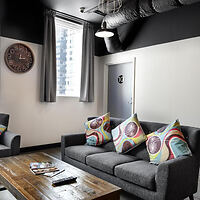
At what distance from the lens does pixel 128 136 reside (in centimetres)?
268

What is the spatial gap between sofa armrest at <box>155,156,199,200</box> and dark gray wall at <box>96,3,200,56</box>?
271 centimetres

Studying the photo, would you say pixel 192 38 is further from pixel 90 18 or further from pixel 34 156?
pixel 34 156

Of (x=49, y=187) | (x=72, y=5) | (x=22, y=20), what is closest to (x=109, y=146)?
(x=49, y=187)

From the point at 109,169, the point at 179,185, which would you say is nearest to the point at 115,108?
the point at 109,169

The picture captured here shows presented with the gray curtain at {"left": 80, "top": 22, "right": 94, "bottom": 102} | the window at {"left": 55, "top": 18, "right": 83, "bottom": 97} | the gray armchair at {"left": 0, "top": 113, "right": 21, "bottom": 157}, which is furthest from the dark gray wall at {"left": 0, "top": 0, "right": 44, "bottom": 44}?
the gray armchair at {"left": 0, "top": 113, "right": 21, "bottom": 157}

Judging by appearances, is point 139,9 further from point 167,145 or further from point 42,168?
point 42,168

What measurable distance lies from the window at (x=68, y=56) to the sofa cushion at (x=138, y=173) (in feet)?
9.81

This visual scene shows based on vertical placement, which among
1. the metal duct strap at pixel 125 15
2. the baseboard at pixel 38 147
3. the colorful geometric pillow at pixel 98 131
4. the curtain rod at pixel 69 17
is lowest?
the baseboard at pixel 38 147

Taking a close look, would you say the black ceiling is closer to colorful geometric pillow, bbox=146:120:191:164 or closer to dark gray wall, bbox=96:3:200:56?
dark gray wall, bbox=96:3:200:56

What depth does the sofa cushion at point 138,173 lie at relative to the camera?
196cm

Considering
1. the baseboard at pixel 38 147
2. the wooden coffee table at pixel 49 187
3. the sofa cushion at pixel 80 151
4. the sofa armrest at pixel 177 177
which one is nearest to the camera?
the wooden coffee table at pixel 49 187

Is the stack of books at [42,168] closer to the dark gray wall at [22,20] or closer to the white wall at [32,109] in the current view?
the white wall at [32,109]

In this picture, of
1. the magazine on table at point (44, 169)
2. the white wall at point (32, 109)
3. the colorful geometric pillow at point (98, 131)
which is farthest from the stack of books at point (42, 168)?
the white wall at point (32, 109)

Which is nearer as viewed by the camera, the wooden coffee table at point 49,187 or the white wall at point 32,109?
the wooden coffee table at point 49,187
